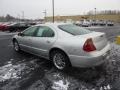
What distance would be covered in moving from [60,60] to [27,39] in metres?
2.07

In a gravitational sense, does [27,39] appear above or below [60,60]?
above

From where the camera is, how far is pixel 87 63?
4273 millimetres

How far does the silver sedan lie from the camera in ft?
14.1

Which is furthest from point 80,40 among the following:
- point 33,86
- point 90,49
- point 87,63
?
point 33,86

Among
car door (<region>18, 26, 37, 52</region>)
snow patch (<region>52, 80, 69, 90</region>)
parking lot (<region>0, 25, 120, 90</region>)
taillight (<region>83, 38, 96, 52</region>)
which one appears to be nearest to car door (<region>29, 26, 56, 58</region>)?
car door (<region>18, 26, 37, 52</region>)

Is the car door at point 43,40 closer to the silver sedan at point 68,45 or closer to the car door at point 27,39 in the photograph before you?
the silver sedan at point 68,45

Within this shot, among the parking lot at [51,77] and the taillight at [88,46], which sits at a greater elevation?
the taillight at [88,46]

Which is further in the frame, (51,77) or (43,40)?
(43,40)

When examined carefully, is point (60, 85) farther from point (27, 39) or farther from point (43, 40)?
point (27, 39)

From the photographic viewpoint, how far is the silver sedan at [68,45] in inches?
169

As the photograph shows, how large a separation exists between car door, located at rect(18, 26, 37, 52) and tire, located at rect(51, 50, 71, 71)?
4.83ft

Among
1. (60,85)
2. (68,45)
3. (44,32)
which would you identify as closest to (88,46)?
(68,45)

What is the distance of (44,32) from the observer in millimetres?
5547

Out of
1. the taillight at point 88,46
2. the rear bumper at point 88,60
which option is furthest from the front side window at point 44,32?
the taillight at point 88,46
